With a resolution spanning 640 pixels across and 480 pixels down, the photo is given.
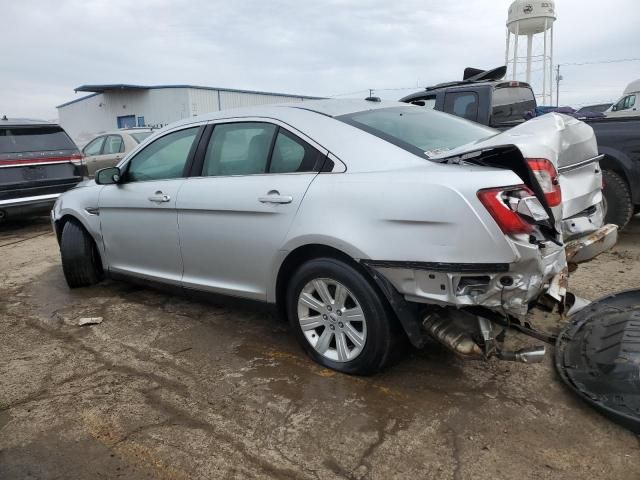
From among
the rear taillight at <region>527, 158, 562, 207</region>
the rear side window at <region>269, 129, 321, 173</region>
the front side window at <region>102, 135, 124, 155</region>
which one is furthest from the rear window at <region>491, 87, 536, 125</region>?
the front side window at <region>102, 135, 124, 155</region>

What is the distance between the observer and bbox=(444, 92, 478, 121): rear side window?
727cm

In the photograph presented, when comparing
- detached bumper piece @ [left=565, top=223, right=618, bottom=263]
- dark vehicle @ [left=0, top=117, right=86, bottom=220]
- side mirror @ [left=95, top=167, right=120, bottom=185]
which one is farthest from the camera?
dark vehicle @ [left=0, top=117, right=86, bottom=220]

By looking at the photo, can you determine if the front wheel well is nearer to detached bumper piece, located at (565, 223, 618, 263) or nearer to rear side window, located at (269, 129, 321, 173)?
rear side window, located at (269, 129, 321, 173)

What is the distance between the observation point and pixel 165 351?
3605 millimetres

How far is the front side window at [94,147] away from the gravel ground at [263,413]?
324 inches

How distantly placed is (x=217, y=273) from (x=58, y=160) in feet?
20.5

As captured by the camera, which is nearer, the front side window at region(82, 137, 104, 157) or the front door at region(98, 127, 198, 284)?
the front door at region(98, 127, 198, 284)

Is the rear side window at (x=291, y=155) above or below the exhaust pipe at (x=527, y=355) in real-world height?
above

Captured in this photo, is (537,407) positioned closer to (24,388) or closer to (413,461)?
(413,461)

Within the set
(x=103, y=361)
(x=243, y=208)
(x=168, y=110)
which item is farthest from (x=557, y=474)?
(x=168, y=110)

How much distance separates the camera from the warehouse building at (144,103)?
88.4 feet

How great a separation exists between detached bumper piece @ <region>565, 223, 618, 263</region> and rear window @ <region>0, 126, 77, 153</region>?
7990 millimetres

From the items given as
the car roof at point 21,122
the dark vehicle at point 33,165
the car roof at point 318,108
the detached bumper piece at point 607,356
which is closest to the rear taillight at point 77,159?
the dark vehicle at point 33,165

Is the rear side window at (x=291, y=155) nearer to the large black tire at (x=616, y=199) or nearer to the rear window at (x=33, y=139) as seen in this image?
the large black tire at (x=616, y=199)
